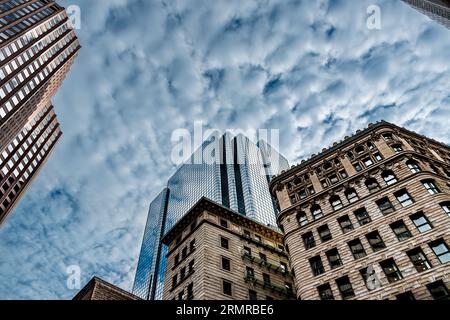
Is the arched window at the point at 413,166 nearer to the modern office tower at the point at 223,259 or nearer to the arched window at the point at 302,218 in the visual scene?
the arched window at the point at 302,218

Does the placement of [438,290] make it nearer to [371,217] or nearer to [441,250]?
[441,250]

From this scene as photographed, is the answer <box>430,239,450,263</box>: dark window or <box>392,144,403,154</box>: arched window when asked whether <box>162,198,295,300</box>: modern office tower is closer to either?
<box>430,239,450,263</box>: dark window

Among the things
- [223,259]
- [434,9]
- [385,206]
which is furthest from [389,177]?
[434,9]

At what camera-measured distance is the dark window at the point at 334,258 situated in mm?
36875

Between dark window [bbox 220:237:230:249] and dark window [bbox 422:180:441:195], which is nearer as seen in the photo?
dark window [bbox 422:180:441:195]

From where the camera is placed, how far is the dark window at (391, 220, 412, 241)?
3452 cm

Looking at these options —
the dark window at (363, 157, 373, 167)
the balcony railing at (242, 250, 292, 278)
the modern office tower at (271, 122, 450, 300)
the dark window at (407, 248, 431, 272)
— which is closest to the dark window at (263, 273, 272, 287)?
the balcony railing at (242, 250, 292, 278)

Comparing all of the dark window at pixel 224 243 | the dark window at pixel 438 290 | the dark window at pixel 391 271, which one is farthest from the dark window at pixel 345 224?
the dark window at pixel 224 243

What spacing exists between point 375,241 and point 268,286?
1595 cm

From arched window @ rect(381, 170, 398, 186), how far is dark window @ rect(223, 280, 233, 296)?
22965 mm

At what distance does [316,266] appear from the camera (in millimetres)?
38594

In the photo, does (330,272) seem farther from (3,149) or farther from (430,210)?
(3,149)

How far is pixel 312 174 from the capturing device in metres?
50.2

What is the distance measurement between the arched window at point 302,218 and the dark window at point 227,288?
39.7 ft
